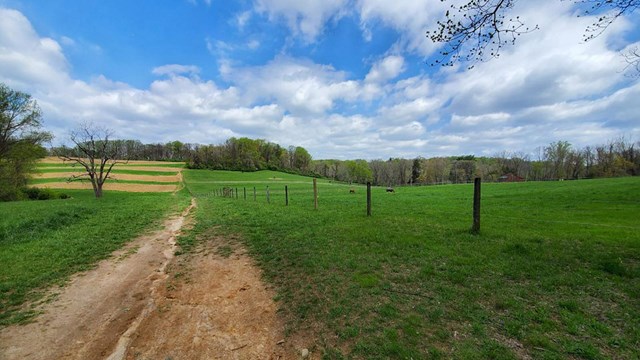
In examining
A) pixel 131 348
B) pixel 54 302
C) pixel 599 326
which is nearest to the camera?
pixel 599 326

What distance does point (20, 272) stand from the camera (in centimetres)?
739

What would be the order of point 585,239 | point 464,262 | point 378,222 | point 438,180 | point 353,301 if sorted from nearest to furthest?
A: point 353,301 → point 464,262 → point 585,239 → point 378,222 → point 438,180

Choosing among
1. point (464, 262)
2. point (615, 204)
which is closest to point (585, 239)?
point (464, 262)

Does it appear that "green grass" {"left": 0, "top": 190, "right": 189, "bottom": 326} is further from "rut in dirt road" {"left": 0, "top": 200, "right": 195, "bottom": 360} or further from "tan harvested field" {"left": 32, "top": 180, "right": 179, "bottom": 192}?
"tan harvested field" {"left": 32, "top": 180, "right": 179, "bottom": 192}

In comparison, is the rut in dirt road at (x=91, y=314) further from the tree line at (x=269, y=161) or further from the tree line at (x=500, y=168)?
the tree line at (x=500, y=168)

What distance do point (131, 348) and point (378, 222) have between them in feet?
29.3

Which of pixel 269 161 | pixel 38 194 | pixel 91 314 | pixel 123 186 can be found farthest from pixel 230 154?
pixel 91 314

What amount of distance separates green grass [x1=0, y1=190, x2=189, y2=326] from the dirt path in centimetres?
64

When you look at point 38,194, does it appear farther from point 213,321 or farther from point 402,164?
point 402,164

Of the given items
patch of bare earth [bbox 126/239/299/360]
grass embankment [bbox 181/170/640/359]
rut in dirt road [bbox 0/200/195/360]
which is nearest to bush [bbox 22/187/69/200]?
rut in dirt road [bbox 0/200/195/360]

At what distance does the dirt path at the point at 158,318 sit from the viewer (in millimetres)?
4207

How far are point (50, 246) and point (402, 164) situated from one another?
12408 cm

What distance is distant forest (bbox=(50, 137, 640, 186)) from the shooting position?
274 feet

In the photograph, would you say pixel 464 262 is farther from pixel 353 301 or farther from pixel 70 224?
pixel 70 224
